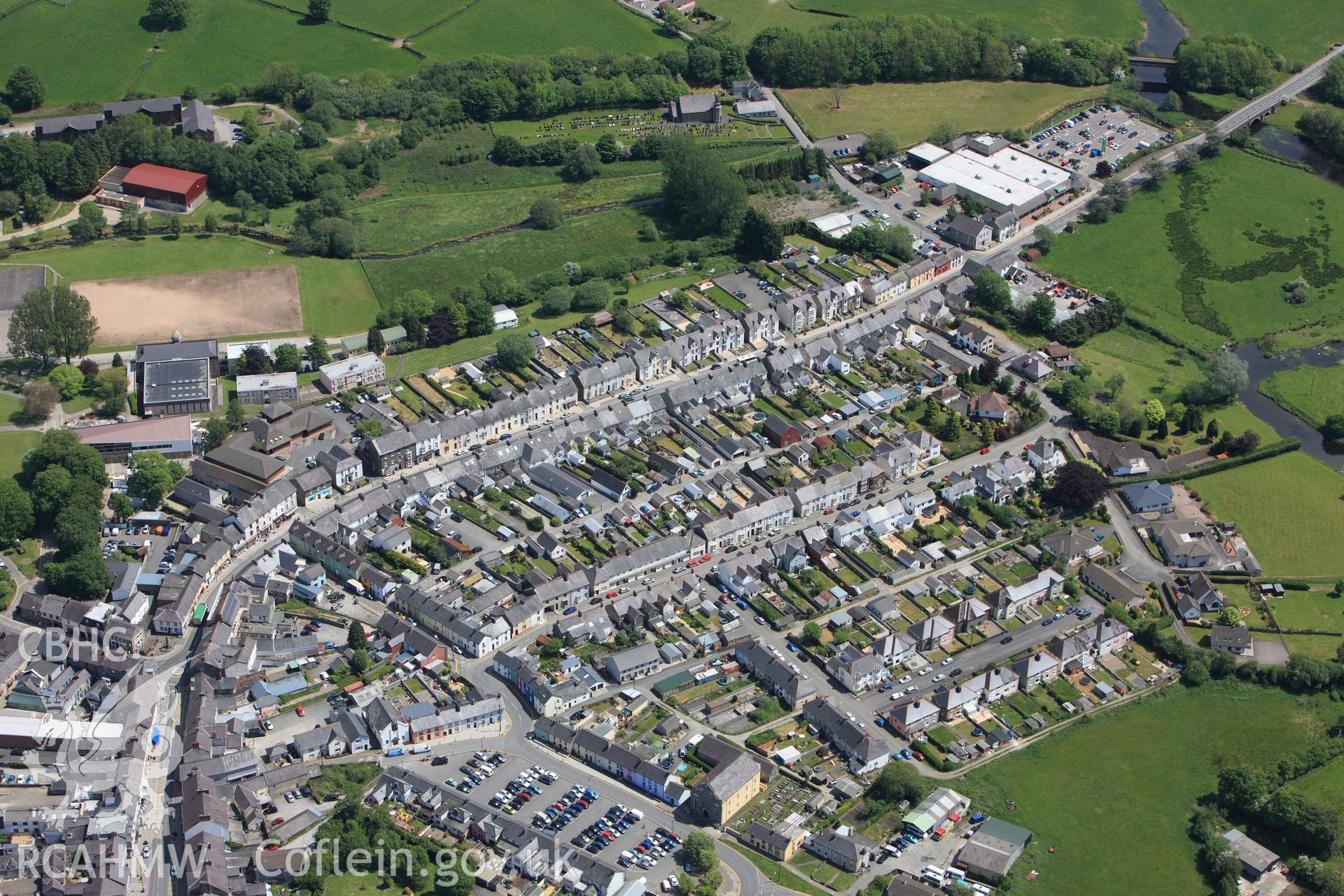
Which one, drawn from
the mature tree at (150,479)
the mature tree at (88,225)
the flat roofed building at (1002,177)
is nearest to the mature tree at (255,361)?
the mature tree at (150,479)

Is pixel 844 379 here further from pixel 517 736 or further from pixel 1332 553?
pixel 517 736

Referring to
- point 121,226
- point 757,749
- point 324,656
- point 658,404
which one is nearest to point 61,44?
point 121,226

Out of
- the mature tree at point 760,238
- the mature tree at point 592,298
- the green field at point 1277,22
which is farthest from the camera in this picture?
the green field at point 1277,22

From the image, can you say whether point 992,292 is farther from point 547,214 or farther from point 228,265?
point 228,265

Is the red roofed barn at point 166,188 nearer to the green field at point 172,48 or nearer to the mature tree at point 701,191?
the green field at point 172,48

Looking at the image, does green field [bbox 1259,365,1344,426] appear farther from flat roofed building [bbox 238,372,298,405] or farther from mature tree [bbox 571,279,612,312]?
flat roofed building [bbox 238,372,298,405]

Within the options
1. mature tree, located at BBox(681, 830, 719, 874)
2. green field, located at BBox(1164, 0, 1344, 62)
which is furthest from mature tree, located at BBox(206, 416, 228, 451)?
green field, located at BBox(1164, 0, 1344, 62)

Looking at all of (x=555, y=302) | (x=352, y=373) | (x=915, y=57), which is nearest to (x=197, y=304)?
(x=352, y=373)
